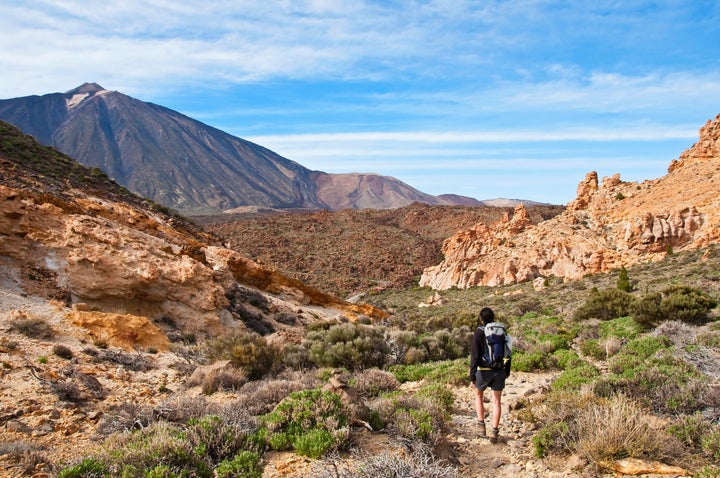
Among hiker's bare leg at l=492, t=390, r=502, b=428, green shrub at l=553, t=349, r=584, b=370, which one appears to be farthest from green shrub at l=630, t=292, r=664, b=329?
hiker's bare leg at l=492, t=390, r=502, b=428

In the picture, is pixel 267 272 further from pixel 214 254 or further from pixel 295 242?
pixel 295 242

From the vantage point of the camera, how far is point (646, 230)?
30203mm

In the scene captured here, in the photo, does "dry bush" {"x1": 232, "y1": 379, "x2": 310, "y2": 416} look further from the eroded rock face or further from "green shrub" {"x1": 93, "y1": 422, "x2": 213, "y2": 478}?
the eroded rock face

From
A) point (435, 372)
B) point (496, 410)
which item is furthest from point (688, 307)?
point (496, 410)

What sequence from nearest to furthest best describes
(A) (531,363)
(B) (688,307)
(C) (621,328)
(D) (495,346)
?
(D) (495,346), (A) (531,363), (B) (688,307), (C) (621,328)

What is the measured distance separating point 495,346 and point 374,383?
270 centimetres

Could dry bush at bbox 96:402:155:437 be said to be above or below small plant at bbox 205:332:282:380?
above

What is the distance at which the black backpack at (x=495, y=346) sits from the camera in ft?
17.3

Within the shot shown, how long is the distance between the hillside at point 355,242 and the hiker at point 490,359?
35.5m

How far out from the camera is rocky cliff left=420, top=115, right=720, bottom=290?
29766mm

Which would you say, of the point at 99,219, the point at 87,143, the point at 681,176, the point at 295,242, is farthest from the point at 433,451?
the point at 87,143

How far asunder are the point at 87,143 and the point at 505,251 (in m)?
200

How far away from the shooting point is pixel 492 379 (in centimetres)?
530

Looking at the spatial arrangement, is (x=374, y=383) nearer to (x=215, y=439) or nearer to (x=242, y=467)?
(x=215, y=439)
